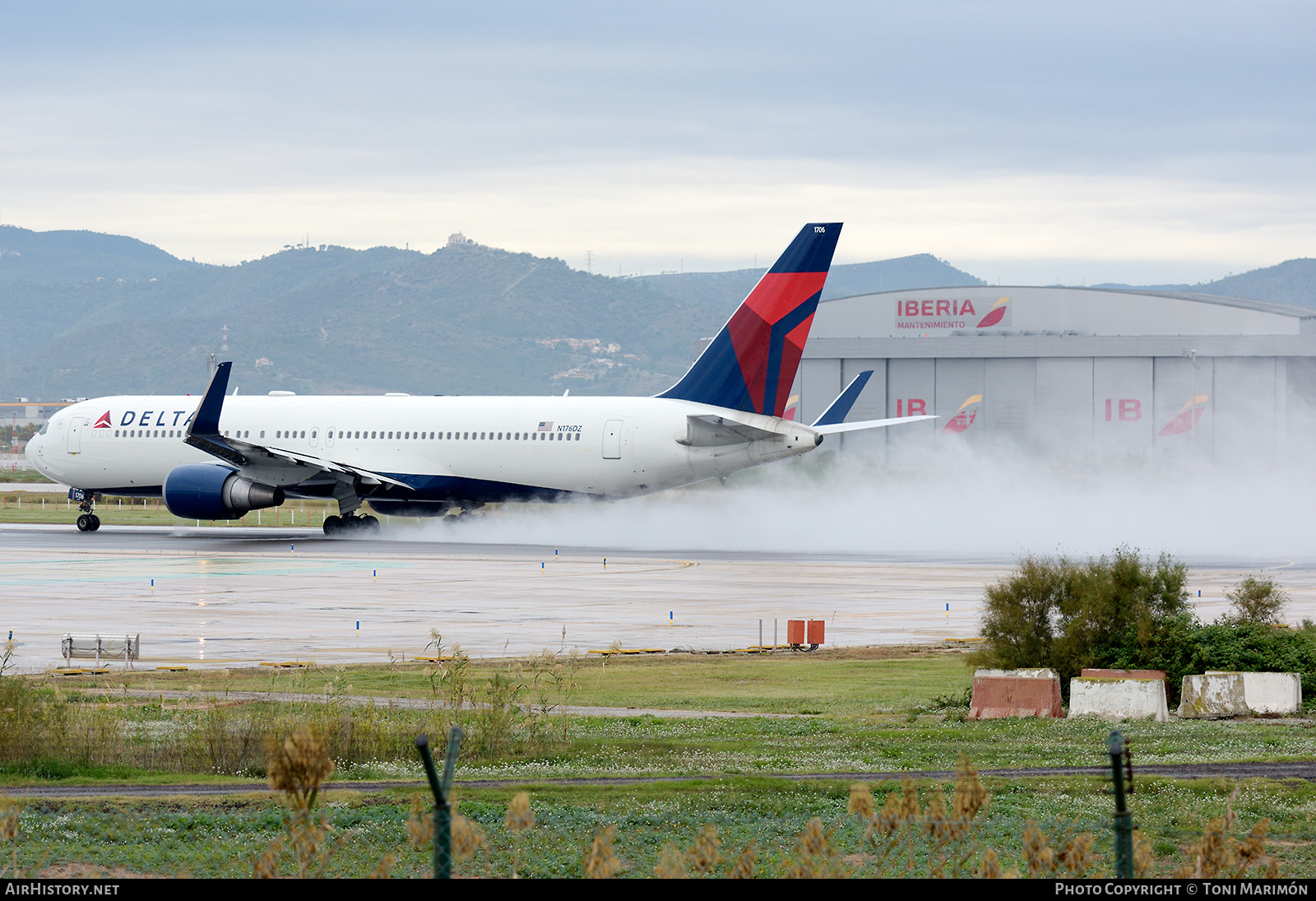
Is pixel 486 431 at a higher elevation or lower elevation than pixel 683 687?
higher

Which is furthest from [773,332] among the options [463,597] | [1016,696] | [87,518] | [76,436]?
[87,518]

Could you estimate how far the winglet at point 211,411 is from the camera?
4375 centimetres

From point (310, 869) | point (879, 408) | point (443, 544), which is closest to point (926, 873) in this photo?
point (310, 869)

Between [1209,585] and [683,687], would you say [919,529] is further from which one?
[683,687]

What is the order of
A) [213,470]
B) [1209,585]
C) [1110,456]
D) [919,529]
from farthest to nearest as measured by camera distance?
[1110,456], [919,529], [213,470], [1209,585]

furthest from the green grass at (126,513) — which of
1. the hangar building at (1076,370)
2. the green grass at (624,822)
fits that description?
the green grass at (624,822)

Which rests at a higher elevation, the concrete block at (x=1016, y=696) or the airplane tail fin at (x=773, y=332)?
the airplane tail fin at (x=773, y=332)

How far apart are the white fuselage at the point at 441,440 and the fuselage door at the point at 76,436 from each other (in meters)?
0.03

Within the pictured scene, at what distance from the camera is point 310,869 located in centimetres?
949

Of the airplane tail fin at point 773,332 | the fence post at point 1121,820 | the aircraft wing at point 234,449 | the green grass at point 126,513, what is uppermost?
the airplane tail fin at point 773,332

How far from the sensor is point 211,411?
44719 mm

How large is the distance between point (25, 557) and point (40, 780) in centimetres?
3192

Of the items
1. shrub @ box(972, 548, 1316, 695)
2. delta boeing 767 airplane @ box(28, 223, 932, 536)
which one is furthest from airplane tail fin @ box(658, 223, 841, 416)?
shrub @ box(972, 548, 1316, 695)

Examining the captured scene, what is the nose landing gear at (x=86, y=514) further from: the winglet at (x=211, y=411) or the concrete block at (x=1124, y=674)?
the concrete block at (x=1124, y=674)
